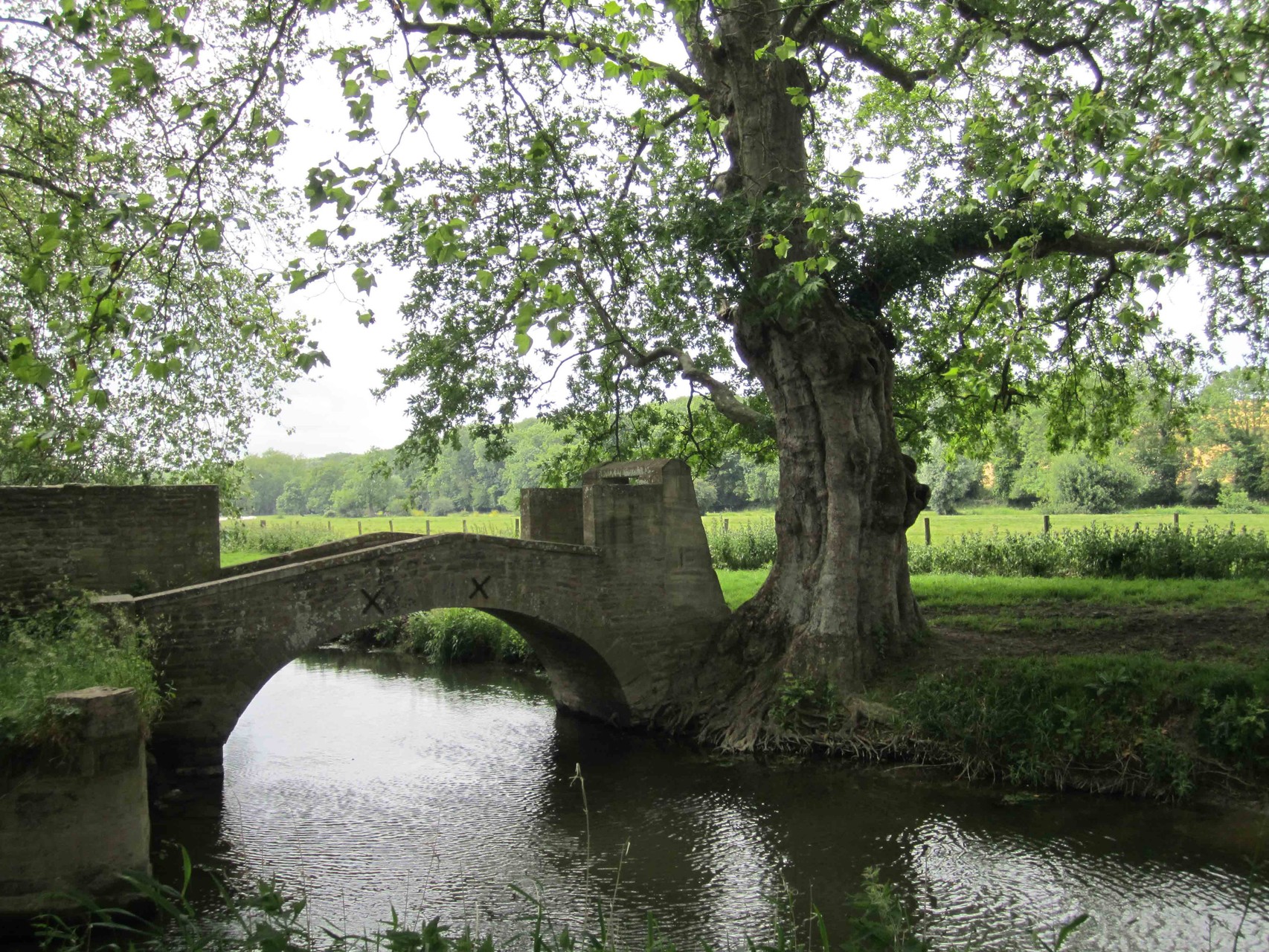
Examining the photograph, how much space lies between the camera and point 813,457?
12922mm

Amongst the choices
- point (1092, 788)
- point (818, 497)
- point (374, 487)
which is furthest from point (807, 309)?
point (374, 487)

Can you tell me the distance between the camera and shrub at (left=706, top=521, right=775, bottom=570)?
22.8 m

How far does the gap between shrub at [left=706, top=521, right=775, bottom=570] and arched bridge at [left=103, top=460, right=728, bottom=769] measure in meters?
7.56

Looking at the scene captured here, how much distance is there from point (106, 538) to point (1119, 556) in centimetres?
1581

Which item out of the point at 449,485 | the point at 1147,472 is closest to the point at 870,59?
the point at 1147,472

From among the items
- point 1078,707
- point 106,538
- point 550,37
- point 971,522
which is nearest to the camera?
point 550,37

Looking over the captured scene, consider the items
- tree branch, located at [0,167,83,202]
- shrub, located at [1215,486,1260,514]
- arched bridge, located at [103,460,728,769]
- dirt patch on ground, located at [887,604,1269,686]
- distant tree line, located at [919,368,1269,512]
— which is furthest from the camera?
distant tree line, located at [919,368,1269,512]

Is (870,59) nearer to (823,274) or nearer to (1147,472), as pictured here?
(823,274)

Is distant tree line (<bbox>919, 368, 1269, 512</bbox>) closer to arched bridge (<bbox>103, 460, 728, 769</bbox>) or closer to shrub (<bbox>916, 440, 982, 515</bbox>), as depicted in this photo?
shrub (<bbox>916, 440, 982, 515</bbox>)

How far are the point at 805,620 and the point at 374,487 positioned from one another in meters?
52.7

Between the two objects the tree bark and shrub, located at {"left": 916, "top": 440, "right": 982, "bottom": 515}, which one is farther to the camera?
shrub, located at {"left": 916, "top": 440, "right": 982, "bottom": 515}

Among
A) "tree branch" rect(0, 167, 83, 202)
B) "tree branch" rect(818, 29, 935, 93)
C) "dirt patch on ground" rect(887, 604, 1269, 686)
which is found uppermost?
"tree branch" rect(818, 29, 935, 93)

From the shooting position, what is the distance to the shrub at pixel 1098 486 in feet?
147

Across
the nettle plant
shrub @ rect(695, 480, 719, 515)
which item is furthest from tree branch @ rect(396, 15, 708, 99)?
shrub @ rect(695, 480, 719, 515)
